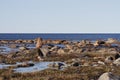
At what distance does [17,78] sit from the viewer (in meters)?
35.6

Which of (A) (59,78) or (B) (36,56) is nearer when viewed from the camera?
(A) (59,78)

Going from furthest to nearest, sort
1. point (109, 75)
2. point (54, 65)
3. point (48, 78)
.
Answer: point (54, 65) → point (48, 78) → point (109, 75)

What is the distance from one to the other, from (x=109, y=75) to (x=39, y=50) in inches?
1581

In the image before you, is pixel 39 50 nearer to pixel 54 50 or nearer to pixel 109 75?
pixel 54 50

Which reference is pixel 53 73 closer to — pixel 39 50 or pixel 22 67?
pixel 22 67

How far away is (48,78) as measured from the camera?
3478cm

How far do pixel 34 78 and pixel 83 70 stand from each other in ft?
31.6

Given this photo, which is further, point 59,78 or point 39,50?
point 39,50

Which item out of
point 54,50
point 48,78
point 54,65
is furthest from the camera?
point 54,50

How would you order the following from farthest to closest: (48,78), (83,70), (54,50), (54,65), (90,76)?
(54,50) < (54,65) < (83,70) < (90,76) < (48,78)

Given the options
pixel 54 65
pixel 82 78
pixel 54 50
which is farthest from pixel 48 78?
pixel 54 50

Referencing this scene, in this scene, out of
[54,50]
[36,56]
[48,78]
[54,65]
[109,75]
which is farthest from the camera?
[54,50]

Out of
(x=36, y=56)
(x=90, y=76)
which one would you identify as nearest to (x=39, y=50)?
(x=36, y=56)

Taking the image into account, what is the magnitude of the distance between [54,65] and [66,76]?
38.3ft
